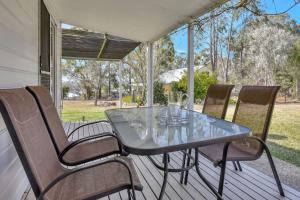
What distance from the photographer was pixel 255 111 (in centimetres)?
230

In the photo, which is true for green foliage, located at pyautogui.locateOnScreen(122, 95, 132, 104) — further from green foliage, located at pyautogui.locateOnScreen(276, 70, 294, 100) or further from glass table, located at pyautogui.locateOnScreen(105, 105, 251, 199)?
glass table, located at pyautogui.locateOnScreen(105, 105, 251, 199)

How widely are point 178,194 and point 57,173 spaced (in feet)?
3.98

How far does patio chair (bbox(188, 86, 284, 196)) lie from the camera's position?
203 centimetres

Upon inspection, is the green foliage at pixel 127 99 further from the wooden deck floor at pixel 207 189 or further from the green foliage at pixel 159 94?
the wooden deck floor at pixel 207 189

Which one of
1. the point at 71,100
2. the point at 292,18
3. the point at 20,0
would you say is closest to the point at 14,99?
the point at 20,0

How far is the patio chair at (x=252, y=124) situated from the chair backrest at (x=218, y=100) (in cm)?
15

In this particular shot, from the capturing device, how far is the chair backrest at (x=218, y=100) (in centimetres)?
265

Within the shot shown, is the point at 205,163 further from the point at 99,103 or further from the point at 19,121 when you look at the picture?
the point at 99,103

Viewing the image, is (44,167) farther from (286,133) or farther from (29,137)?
(286,133)

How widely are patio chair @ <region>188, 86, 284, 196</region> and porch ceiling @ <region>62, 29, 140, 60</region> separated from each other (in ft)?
13.9

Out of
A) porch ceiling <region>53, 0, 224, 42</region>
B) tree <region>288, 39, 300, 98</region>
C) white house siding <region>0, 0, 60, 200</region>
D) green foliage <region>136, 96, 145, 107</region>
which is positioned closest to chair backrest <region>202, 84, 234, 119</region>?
tree <region>288, 39, 300, 98</region>

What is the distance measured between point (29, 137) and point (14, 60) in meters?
1.00

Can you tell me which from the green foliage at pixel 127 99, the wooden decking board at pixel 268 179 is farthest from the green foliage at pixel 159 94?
the wooden decking board at pixel 268 179

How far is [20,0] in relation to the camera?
6.79 feet
